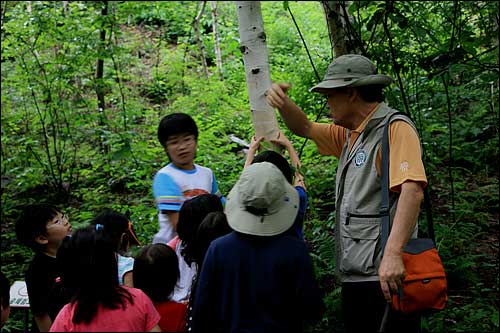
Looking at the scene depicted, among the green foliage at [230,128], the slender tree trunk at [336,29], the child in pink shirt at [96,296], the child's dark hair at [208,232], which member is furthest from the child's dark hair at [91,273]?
the slender tree trunk at [336,29]

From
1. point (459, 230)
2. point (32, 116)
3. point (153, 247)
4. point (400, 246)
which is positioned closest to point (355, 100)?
point (400, 246)

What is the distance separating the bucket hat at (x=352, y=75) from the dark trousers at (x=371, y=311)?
1.08 m

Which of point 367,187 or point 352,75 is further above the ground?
point 352,75

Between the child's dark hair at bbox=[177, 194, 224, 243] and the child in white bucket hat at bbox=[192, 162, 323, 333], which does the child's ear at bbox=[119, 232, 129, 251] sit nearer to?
the child's dark hair at bbox=[177, 194, 224, 243]

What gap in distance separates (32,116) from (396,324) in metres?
8.43

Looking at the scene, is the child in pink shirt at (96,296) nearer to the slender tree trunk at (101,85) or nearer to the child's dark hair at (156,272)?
the child's dark hair at (156,272)

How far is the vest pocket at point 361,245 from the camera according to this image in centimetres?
287

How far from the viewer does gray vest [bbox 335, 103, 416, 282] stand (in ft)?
9.46

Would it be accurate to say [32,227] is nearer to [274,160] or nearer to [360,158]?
[274,160]

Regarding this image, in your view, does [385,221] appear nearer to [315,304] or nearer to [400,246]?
[400,246]

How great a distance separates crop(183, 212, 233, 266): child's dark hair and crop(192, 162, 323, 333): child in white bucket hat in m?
0.33

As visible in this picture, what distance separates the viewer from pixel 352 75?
9.84 feet

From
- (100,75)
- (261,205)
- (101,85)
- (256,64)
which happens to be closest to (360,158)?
(261,205)

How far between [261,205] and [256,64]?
1606mm
